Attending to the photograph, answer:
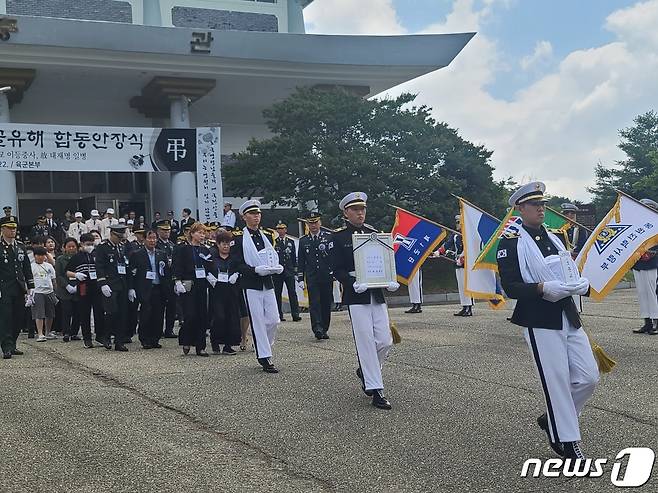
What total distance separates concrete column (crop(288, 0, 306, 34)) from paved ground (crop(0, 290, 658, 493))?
25910mm

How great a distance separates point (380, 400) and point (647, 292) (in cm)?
637

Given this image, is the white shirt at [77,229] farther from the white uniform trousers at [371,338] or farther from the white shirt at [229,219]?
the white uniform trousers at [371,338]

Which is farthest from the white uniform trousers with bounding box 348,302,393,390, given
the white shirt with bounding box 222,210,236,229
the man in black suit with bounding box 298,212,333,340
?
the white shirt with bounding box 222,210,236,229

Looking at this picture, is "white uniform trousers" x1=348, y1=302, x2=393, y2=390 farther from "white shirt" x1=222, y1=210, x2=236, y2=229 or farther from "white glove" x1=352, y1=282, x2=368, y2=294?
"white shirt" x1=222, y1=210, x2=236, y2=229

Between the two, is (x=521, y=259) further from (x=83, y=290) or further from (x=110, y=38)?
(x=110, y=38)

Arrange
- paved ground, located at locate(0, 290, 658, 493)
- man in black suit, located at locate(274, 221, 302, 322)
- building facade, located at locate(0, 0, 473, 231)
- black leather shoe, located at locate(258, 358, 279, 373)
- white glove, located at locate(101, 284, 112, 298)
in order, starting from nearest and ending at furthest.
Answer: paved ground, located at locate(0, 290, 658, 493) < black leather shoe, located at locate(258, 358, 279, 373) < white glove, located at locate(101, 284, 112, 298) < man in black suit, located at locate(274, 221, 302, 322) < building facade, located at locate(0, 0, 473, 231)

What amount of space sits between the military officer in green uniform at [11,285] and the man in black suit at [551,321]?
760 centimetres

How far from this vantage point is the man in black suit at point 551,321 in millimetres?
5344

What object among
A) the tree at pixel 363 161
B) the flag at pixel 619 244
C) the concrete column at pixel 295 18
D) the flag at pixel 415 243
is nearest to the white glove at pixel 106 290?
the flag at pixel 415 243

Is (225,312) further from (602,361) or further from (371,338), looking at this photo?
(602,361)

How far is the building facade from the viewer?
2691 cm

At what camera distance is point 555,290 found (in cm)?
534

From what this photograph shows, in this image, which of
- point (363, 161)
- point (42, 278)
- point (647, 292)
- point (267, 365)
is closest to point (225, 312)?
point (267, 365)

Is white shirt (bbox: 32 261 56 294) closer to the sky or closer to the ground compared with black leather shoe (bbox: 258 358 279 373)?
closer to the sky
